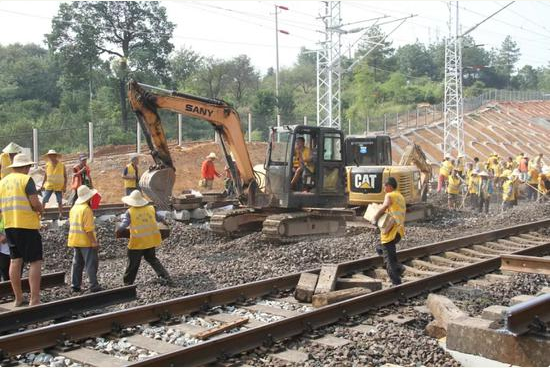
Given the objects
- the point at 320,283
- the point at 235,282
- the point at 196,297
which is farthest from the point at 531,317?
the point at 235,282

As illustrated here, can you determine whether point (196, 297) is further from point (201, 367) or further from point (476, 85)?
point (476, 85)

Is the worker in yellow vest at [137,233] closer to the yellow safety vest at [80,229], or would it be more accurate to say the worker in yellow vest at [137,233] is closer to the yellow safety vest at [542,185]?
the yellow safety vest at [80,229]

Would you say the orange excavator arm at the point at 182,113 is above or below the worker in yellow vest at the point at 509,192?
above

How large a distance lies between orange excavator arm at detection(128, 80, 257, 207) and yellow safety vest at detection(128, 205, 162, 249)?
10.6 ft

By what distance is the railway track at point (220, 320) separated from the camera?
567cm

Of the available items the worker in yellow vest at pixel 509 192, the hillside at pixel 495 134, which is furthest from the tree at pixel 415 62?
the worker in yellow vest at pixel 509 192

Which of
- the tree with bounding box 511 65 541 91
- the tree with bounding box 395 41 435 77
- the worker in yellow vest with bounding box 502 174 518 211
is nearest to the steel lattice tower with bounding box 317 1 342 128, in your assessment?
the worker in yellow vest with bounding box 502 174 518 211

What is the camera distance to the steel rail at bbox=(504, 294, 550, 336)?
541cm

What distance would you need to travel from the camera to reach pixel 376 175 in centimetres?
1641

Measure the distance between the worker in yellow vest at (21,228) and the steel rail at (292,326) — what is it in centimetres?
303

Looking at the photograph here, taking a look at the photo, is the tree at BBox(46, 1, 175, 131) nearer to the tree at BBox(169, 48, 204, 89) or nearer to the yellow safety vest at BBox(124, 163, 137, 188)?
the tree at BBox(169, 48, 204, 89)

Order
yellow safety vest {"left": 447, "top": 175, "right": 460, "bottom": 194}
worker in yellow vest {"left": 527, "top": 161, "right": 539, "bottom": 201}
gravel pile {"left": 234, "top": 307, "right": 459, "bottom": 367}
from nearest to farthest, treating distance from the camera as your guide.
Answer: gravel pile {"left": 234, "top": 307, "right": 459, "bottom": 367} < yellow safety vest {"left": 447, "top": 175, "right": 460, "bottom": 194} < worker in yellow vest {"left": 527, "top": 161, "right": 539, "bottom": 201}

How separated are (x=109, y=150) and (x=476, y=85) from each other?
72.5m

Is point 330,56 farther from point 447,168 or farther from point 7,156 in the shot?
point 7,156
